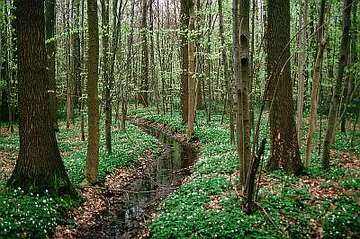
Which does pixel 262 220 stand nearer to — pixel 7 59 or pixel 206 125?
pixel 206 125

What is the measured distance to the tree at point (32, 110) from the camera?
10.7 metres

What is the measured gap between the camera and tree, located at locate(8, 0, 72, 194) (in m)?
10.7

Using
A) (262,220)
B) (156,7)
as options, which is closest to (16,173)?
(262,220)

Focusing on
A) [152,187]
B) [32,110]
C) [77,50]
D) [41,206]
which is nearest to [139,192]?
[41,206]

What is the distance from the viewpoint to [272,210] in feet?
29.7

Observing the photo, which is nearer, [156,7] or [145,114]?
[145,114]

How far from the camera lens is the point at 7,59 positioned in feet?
79.0

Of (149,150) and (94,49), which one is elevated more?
(94,49)

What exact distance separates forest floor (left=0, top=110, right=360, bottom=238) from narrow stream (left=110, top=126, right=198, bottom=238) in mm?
334

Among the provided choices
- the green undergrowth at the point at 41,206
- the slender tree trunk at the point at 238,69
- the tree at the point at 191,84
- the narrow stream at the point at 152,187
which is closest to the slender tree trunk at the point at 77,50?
the tree at the point at 191,84

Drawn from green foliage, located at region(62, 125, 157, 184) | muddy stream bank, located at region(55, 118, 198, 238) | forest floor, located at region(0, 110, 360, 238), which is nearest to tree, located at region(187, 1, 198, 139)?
muddy stream bank, located at region(55, 118, 198, 238)

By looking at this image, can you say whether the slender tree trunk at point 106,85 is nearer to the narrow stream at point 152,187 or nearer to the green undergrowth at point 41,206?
the green undergrowth at point 41,206

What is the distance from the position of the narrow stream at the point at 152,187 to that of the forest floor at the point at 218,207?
33cm

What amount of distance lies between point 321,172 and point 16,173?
9.07 meters
